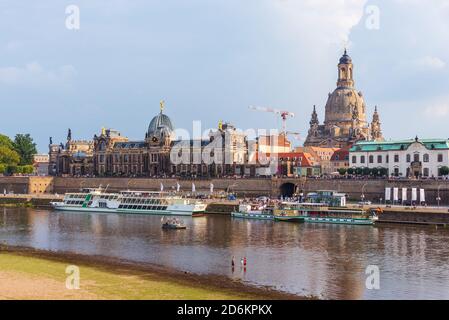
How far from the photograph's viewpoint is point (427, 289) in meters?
35.1

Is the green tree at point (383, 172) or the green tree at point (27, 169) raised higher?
the green tree at point (27, 169)

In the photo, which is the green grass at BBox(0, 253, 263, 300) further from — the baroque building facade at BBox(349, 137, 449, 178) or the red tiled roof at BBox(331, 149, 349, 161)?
the red tiled roof at BBox(331, 149, 349, 161)

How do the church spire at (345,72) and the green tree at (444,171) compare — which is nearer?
the green tree at (444,171)

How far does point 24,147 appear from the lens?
162125 mm

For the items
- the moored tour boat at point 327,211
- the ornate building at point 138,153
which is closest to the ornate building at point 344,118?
the ornate building at point 138,153

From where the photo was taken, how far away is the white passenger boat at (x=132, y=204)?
3273 inches

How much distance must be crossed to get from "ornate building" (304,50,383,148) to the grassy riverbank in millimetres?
104971

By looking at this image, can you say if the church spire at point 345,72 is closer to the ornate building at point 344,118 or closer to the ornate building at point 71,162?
the ornate building at point 344,118

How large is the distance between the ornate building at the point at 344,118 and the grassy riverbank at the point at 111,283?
344 feet

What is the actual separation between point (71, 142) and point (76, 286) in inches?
5075

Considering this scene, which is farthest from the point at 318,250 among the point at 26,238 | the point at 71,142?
the point at 71,142

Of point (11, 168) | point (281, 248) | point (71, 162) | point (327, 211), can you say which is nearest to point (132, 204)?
point (327, 211)

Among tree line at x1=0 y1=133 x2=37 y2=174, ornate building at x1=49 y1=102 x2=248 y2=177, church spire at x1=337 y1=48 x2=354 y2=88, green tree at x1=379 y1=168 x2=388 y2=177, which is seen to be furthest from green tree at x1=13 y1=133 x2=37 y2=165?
green tree at x1=379 y1=168 x2=388 y2=177

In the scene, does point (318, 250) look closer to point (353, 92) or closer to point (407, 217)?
point (407, 217)
